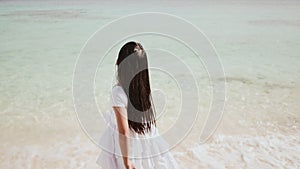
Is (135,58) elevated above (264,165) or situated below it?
above

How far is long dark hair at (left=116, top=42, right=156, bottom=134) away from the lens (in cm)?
178

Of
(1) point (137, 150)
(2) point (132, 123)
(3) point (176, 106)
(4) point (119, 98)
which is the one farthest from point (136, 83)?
(3) point (176, 106)

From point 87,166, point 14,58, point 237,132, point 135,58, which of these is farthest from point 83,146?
point 14,58

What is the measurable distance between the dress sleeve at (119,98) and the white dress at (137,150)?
0.42 ft

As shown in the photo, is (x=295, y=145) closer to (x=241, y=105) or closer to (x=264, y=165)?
(x=264, y=165)

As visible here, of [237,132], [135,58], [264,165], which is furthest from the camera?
[237,132]

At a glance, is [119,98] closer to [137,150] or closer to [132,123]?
[132,123]

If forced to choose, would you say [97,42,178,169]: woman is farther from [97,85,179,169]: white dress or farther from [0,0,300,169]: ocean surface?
[0,0,300,169]: ocean surface

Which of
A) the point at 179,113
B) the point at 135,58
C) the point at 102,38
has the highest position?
the point at 135,58

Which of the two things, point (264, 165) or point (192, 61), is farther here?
point (192, 61)

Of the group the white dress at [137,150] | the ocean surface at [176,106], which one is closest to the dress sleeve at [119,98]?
the white dress at [137,150]

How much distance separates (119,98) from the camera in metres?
1.81

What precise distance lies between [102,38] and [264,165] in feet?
25.8

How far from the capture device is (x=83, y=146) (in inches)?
136
